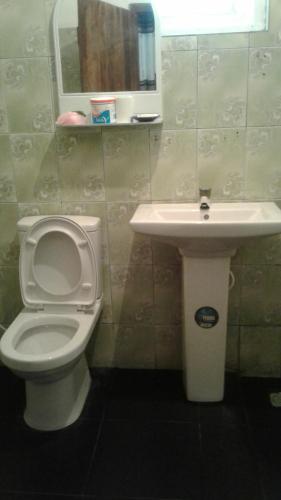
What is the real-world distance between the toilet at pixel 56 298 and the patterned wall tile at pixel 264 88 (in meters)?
0.81

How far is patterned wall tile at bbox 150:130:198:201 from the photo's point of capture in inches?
71.6

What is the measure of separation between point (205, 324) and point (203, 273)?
0.23m

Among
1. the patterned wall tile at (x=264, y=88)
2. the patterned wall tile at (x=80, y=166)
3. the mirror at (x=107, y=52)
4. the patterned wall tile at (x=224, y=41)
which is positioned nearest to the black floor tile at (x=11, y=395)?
the patterned wall tile at (x=80, y=166)

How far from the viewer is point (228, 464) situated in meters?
1.60

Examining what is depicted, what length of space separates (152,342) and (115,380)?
260 mm

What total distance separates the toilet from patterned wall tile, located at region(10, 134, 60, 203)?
0.46ft

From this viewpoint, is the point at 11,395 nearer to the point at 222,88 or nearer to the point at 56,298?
the point at 56,298

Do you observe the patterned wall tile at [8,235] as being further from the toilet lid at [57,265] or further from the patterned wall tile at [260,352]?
the patterned wall tile at [260,352]

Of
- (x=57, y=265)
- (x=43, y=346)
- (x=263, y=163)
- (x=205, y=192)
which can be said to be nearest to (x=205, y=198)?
(x=205, y=192)

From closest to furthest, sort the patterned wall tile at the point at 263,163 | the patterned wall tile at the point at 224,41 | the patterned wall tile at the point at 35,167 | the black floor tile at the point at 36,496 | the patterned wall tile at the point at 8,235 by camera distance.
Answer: the black floor tile at the point at 36,496 → the patterned wall tile at the point at 224,41 → the patterned wall tile at the point at 263,163 → the patterned wall tile at the point at 35,167 → the patterned wall tile at the point at 8,235

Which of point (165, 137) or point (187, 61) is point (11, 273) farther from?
point (187, 61)

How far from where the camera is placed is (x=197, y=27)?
67.1 inches

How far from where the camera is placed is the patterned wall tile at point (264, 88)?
1694mm

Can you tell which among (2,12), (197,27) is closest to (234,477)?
(197,27)
